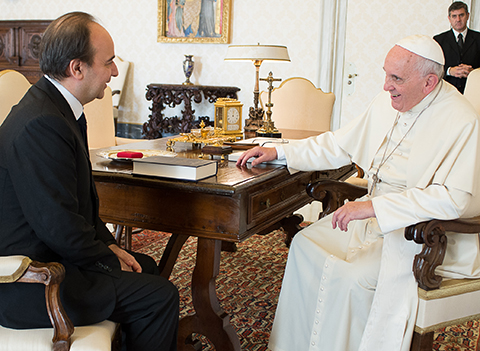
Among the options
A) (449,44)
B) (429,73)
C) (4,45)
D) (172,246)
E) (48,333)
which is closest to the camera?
(48,333)

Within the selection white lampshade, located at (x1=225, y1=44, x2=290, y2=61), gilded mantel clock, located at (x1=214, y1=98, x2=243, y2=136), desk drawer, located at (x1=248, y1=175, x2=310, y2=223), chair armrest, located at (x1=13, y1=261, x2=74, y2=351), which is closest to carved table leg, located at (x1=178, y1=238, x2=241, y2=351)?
desk drawer, located at (x1=248, y1=175, x2=310, y2=223)

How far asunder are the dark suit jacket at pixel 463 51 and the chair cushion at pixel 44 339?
559 cm

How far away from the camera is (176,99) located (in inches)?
296

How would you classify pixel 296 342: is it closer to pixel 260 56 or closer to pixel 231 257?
pixel 231 257

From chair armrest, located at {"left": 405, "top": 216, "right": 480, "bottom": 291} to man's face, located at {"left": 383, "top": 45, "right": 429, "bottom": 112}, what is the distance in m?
0.61

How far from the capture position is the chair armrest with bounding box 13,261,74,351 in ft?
4.39

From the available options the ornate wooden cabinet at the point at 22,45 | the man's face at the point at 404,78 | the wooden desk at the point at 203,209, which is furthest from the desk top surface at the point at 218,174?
the ornate wooden cabinet at the point at 22,45

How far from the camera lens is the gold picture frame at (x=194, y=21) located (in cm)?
756

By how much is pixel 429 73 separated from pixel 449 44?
4285 millimetres

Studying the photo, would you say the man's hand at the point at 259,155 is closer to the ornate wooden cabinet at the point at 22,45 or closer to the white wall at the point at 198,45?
the white wall at the point at 198,45

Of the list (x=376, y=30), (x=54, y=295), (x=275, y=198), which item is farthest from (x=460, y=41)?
(x=54, y=295)

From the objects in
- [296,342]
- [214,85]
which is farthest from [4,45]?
[296,342]

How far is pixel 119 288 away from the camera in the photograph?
Result: 1579 mm

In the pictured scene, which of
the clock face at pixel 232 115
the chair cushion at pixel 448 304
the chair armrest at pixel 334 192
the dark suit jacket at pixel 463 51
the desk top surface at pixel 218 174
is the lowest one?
the chair cushion at pixel 448 304
